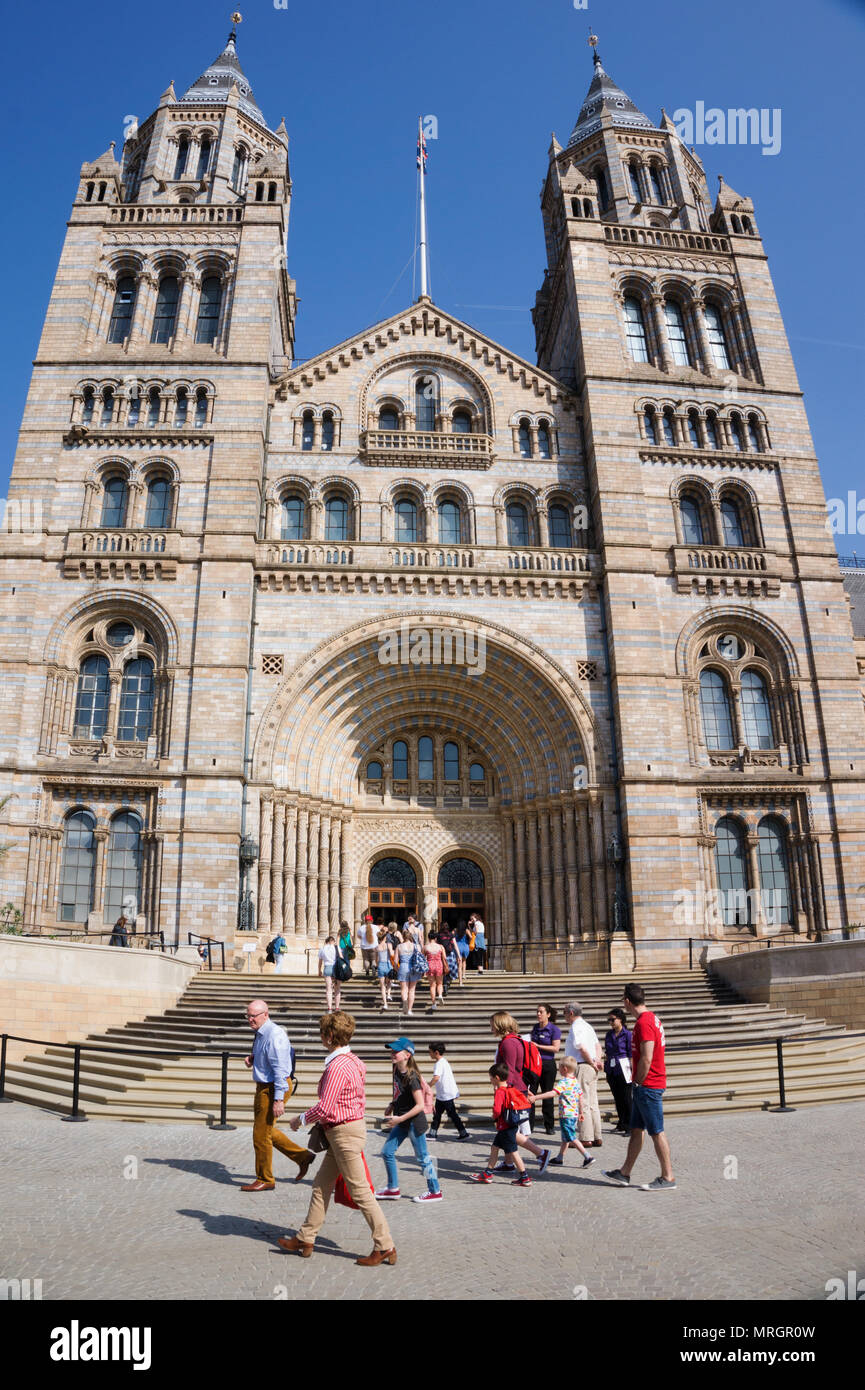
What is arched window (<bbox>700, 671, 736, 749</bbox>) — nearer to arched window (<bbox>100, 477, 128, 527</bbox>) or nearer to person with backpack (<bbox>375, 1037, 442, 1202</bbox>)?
arched window (<bbox>100, 477, 128, 527</bbox>)

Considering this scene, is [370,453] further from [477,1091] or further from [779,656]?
[477,1091]

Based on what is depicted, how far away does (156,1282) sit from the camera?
578 centimetres

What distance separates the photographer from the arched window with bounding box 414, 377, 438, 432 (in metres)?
30.2

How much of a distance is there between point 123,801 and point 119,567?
22.7 ft

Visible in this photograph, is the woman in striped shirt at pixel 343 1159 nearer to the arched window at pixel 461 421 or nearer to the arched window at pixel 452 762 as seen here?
the arched window at pixel 452 762

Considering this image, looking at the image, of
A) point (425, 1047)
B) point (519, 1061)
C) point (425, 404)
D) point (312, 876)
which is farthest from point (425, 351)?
point (519, 1061)

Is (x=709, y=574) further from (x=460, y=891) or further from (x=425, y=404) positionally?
(x=460, y=891)

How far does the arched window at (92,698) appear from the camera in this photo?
2488 centimetres

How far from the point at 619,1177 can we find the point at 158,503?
23.8 meters

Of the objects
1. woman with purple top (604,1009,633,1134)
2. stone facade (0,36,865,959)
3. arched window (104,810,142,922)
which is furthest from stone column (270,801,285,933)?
woman with purple top (604,1009,633,1134)

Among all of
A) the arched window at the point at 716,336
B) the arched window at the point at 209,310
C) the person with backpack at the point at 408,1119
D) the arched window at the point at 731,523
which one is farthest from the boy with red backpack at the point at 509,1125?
the arched window at the point at 716,336

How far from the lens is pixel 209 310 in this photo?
30.7 meters

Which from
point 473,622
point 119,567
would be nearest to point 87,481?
point 119,567

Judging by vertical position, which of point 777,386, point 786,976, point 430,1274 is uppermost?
point 777,386
